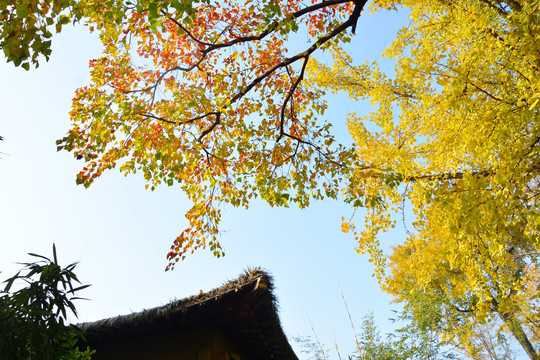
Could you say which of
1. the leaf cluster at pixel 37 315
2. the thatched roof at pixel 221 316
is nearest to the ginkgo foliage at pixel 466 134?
the thatched roof at pixel 221 316

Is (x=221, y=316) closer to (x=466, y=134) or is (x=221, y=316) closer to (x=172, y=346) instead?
(x=172, y=346)

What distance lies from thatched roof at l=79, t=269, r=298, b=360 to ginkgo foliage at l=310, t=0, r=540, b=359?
1.97m

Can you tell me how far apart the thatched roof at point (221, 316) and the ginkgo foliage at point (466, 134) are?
6.48 feet

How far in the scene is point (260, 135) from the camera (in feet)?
18.4

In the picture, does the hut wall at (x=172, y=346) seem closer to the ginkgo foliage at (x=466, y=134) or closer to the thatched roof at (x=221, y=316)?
the thatched roof at (x=221, y=316)

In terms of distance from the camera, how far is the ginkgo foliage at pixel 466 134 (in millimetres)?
3773

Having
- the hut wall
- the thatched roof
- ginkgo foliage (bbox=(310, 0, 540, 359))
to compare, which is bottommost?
the hut wall

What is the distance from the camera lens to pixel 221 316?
496 centimetres

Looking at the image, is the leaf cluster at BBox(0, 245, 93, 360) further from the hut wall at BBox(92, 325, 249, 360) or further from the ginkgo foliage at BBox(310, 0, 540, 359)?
the ginkgo foliage at BBox(310, 0, 540, 359)

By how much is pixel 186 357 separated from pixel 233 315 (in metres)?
0.93

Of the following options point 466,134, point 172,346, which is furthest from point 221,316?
point 466,134

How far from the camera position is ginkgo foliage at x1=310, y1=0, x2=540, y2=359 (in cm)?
377

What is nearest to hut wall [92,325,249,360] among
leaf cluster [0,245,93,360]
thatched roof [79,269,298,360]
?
thatched roof [79,269,298,360]

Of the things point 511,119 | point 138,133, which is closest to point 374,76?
point 511,119
